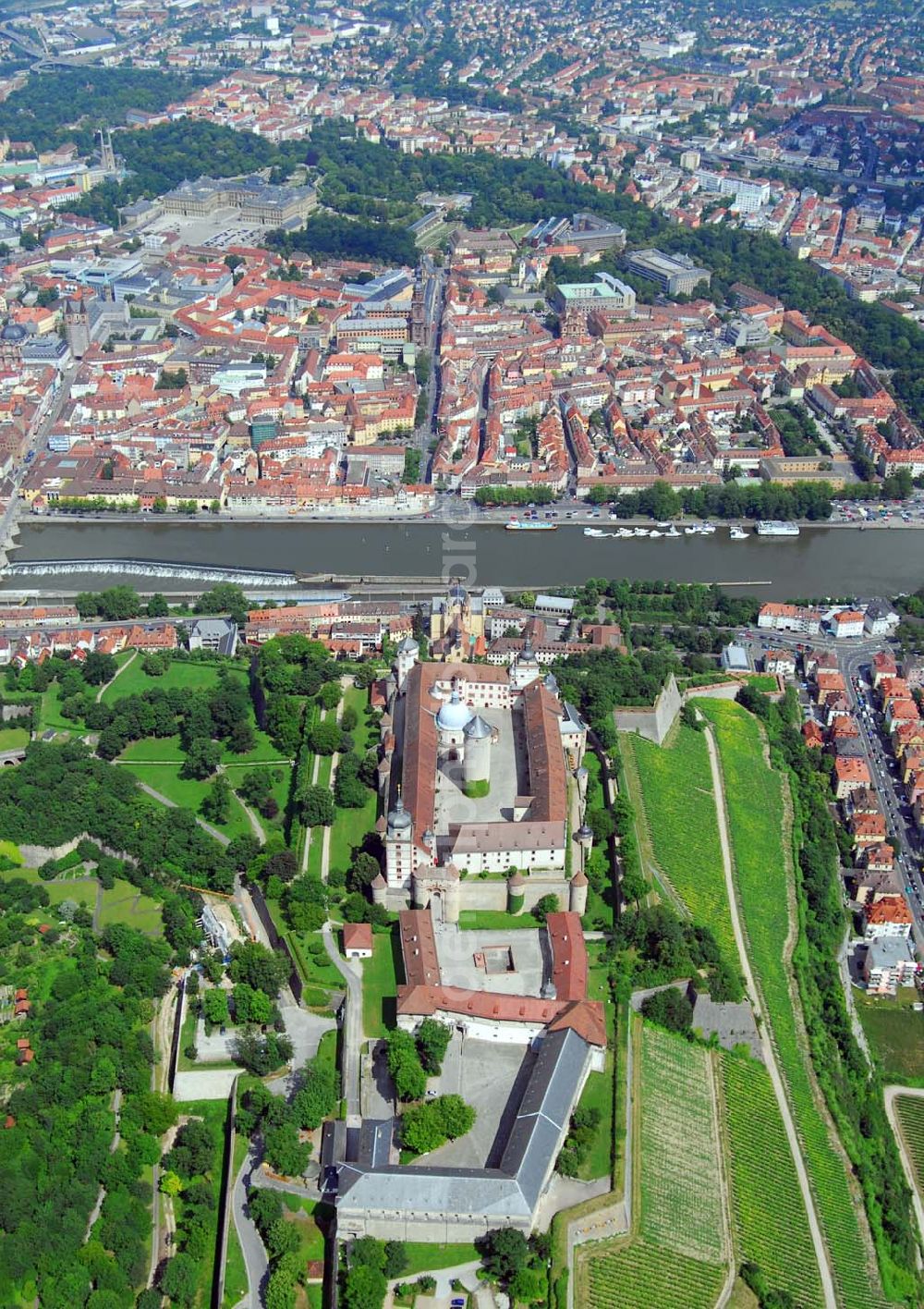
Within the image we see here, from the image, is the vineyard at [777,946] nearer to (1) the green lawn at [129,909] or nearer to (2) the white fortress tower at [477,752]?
(2) the white fortress tower at [477,752]

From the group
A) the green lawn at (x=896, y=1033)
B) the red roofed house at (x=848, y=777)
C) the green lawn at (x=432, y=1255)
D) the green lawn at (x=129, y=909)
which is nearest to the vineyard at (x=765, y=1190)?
the green lawn at (x=896, y=1033)

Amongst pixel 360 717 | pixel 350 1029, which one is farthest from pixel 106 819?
pixel 350 1029

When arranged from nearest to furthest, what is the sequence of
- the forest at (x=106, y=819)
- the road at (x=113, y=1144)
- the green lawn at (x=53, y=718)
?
the road at (x=113, y=1144), the forest at (x=106, y=819), the green lawn at (x=53, y=718)

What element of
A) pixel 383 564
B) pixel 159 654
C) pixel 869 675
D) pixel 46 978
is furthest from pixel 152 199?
pixel 46 978

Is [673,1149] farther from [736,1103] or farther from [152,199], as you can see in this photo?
[152,199]

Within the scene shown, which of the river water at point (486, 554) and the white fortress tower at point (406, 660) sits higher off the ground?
the white fortress tower at point (406, 660)

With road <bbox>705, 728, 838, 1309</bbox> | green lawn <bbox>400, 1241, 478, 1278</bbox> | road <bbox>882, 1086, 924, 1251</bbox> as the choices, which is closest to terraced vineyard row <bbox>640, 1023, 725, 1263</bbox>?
road <bbox>705, 728, 838, 1309</bbox>
